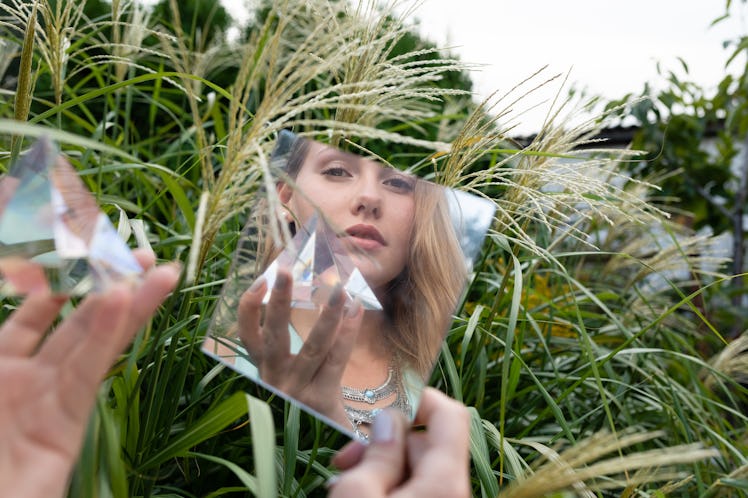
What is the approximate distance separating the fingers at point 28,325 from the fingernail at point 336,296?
0.28 m

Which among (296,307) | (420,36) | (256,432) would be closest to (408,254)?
(296,307)

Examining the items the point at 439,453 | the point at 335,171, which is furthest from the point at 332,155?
the point at 439,453

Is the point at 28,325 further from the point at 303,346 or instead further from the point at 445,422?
the point at 445,422

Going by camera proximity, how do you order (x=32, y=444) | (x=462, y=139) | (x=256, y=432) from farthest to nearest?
(x=462, y=139) → (x=256, y=432) → (x=32, y=444)

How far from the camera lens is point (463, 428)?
670 mm

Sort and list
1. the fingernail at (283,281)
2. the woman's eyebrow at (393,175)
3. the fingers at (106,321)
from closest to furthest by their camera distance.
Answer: the fingers at (106,321) → the fingernail at (283,281) → the woman's eyebrow at (393,175)

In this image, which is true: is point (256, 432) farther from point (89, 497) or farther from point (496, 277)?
point (496, 277)

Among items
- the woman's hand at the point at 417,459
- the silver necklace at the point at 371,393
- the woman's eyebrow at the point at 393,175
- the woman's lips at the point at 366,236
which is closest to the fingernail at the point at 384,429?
the woman's hand at the point at 417,459

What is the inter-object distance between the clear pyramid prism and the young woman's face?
260 millimetres

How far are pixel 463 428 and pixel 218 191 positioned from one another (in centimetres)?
39

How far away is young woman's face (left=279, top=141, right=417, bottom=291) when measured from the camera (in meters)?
0.83

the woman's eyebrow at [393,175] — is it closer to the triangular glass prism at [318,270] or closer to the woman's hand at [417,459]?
the triangular glass prism at [318,270]

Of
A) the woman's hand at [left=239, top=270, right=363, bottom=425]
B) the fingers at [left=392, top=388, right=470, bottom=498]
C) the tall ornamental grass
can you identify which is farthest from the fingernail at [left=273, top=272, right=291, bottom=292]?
the fingers at [left=392, top=388, right=470, bottom=498]

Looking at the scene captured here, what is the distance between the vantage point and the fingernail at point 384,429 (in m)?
0.68
